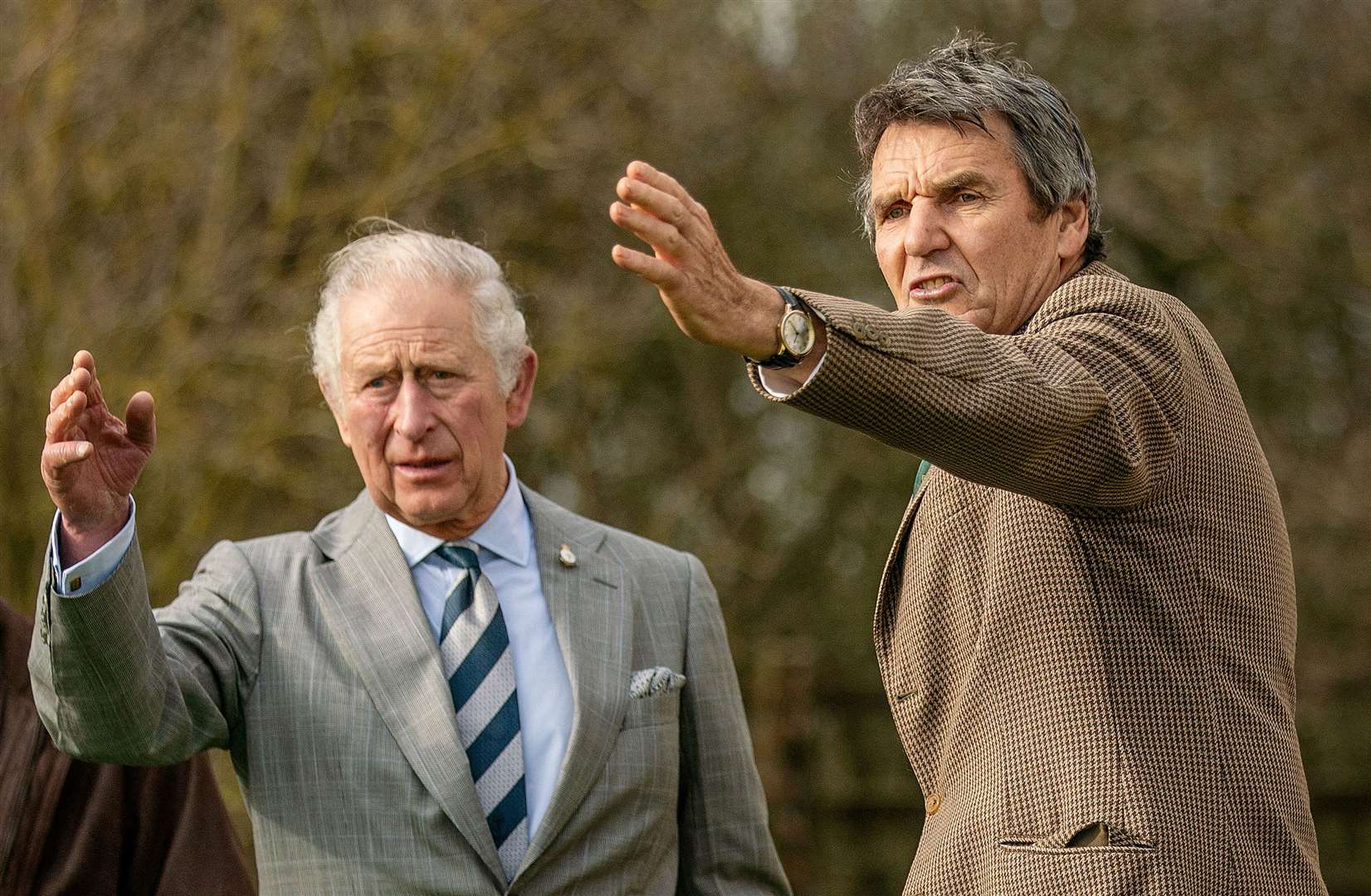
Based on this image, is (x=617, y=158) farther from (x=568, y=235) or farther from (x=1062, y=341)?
(x=1062, y=341)

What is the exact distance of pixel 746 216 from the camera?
1144 cm

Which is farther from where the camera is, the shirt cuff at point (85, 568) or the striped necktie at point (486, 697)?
the striped necktie at point (486, 697)

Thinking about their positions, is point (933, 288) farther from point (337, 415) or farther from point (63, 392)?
point (337, 415)

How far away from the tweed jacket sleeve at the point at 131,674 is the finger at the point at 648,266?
122 centimetres

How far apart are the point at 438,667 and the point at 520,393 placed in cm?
73

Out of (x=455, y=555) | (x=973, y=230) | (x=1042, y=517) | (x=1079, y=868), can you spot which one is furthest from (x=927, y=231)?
(x=455, y=555)

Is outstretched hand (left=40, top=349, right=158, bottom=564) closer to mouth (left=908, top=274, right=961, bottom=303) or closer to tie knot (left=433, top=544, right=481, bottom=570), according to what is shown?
tie knot (left=433, top=544, right=481, bottom=570)

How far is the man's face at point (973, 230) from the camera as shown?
2512 mm

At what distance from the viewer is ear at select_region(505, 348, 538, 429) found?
143 inches

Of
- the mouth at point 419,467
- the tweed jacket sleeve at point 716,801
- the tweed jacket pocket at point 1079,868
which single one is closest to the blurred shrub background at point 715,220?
the mouth at point 419,467

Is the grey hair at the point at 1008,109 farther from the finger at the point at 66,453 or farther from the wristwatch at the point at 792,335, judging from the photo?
the finger at the point at 66,453

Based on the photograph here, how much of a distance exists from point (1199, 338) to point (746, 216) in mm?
9197

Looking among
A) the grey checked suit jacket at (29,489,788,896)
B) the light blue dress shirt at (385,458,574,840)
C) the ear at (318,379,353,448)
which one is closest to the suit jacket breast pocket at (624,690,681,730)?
the grey checked suit jacket at (29,489,788,896)

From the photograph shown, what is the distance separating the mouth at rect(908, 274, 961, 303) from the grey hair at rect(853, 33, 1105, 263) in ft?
0.58
